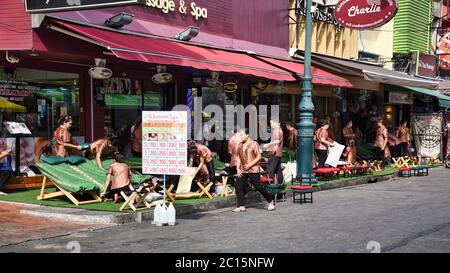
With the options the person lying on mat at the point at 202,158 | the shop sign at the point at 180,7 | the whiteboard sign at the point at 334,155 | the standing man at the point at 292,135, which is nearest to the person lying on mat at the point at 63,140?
the person lying on mat at the point at 202,158

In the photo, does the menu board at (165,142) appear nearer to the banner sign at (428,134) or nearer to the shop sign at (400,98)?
the banner sign at (428,134)

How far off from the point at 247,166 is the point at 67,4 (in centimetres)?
436

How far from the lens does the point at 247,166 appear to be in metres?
11.0

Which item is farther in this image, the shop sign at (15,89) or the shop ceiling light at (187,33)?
the shop ceiling light at (187,33)

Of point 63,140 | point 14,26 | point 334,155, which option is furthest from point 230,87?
point 14,26

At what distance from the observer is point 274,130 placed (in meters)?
13.7

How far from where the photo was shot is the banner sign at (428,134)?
2380 centimetres

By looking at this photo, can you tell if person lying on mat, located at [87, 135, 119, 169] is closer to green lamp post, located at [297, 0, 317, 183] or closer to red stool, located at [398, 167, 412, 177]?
green lamp post, located at [297, 0, 317, 183]

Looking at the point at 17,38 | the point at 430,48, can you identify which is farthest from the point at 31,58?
the point at 430,48

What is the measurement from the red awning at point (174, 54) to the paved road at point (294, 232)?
134 inches

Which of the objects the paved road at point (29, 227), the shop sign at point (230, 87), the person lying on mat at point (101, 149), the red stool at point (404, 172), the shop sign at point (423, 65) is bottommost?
the red stool at point (404, 172)

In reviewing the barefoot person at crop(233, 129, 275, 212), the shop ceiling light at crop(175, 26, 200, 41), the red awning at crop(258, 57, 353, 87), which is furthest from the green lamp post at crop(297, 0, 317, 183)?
the barefoot person at crop(233, 129, 275, 212)

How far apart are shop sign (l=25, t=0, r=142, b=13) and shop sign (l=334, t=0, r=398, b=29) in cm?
1008

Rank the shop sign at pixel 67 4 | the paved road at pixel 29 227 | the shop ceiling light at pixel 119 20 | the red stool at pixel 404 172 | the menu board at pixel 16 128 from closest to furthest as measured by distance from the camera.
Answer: the paved road at pixel 29 227 → the shop sign at pixel 67 4 → the menu board at pixel 16 128 → the shop ceiling light at pixel 119 20 → the red stool at pixel 404 172
